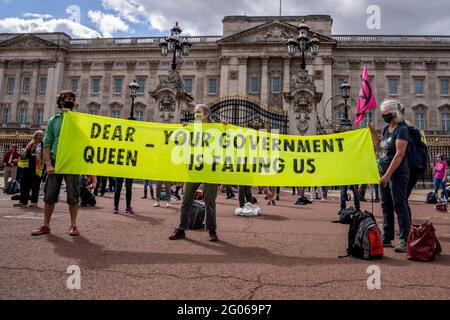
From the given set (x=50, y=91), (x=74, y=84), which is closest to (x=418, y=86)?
(x=74, y=84)

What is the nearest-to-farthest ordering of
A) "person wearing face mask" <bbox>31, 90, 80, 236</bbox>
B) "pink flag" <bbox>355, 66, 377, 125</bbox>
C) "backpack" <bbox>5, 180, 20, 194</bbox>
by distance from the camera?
"person wearing face mask" <bbox>31, 90, 80, 236</bbox> → "pink flag" <bbox>355, 66, 377, 125</bbox> → "backpack" <bbox>5, 180, 20, 194</bbox>

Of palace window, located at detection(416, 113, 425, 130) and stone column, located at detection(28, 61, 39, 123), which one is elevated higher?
stone column, located at detection(28, 61, 39, 123)

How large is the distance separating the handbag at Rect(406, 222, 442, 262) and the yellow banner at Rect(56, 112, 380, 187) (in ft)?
4.03

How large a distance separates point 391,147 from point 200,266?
3.48m

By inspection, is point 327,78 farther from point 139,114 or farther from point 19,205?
point 19,205

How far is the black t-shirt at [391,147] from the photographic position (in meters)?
5.05

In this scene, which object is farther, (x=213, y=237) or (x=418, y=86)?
(x=418, y=86)

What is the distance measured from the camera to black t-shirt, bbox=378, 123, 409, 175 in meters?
5.05

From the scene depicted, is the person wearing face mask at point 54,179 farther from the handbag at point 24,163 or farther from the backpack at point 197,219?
the handbag at point 24,163

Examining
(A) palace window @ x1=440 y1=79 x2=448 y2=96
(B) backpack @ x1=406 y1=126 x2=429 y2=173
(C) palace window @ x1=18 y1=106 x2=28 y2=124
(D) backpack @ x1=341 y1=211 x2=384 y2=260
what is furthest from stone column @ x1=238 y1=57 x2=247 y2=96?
(D) backpack @ x1=341 y1=211 x2=384 y2=260

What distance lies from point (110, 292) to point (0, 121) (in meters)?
→ 56.9

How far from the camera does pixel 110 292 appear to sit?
9.72ft

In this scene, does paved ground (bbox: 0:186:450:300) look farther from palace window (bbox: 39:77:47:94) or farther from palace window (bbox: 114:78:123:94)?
palace window (bbox: 39:77:47:94)

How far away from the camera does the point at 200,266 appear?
3.88 m
